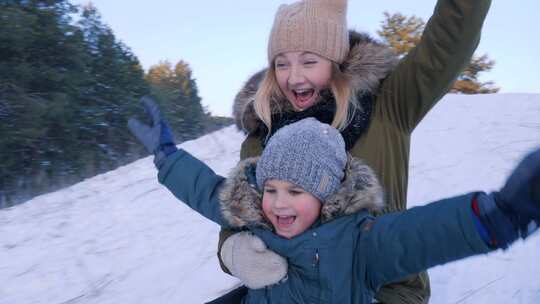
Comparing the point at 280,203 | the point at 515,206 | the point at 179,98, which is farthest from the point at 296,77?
the point at 179,98

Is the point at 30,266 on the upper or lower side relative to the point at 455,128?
lower

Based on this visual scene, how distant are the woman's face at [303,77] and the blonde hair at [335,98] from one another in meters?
0.03

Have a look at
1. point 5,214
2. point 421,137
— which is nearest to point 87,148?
point 5,214

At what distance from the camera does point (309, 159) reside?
1.54 meters

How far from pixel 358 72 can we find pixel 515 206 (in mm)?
881

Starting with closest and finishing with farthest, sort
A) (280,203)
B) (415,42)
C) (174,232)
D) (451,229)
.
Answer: (451,229)
(280,203)
(174,232)
(415,42)

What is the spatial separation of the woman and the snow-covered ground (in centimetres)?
172

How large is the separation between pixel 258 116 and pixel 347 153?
401mm

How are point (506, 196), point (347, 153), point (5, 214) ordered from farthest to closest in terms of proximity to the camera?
point (5, 214)
point (347, 153)
point (506, 196)

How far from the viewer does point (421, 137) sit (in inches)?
259

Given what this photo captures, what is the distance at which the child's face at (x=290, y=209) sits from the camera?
152 cm

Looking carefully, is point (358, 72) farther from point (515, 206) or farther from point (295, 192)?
point (515, 206)

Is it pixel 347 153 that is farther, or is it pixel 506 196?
pixel 347 153

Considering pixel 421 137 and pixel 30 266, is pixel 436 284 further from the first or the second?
pixel 421 137
